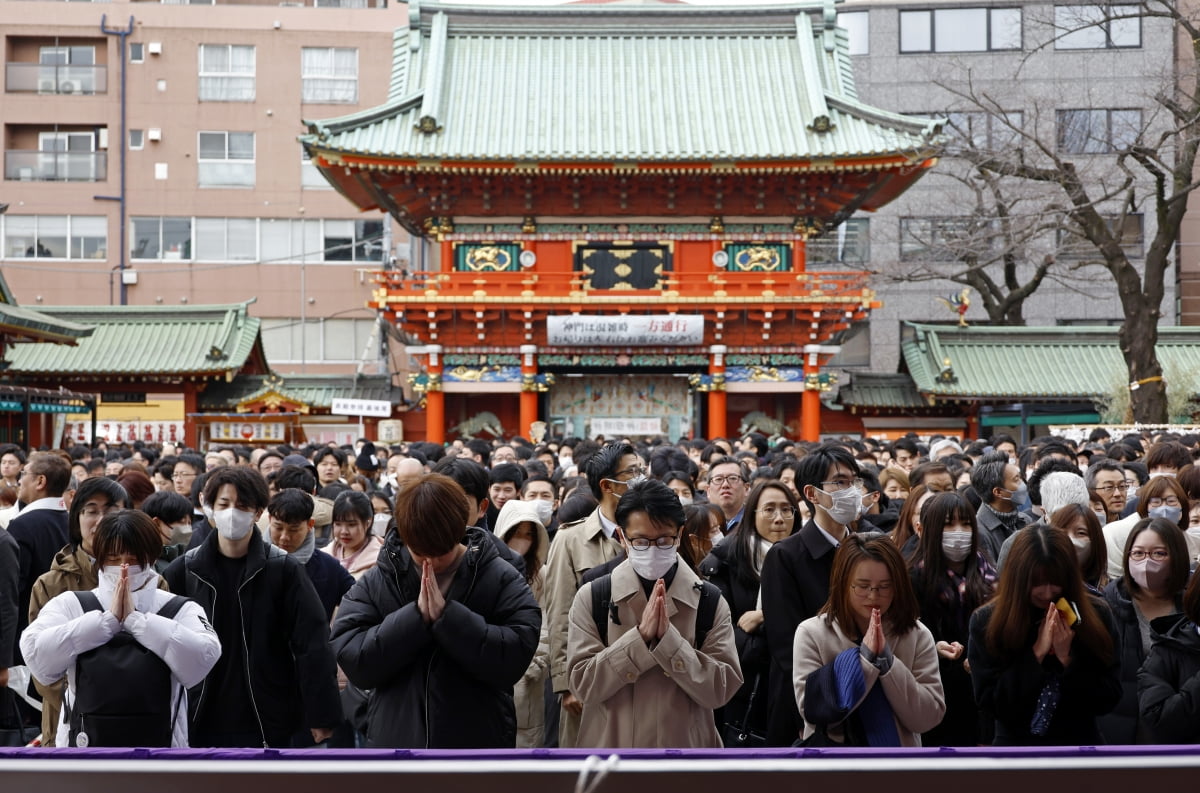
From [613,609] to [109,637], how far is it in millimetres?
1680

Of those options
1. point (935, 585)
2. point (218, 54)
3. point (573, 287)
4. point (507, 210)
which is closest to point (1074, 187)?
point (573, 287)

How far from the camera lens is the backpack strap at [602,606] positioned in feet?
13.6

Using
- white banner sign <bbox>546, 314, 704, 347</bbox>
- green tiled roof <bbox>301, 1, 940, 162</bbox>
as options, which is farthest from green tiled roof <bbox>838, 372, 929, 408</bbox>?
green tiled roof <bbox>301, 1, 940, 162</bbox>

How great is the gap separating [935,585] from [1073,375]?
21316 mm

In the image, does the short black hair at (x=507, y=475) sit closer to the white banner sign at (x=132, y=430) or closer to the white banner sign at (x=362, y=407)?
the white banner sign at (x=362, y=407)

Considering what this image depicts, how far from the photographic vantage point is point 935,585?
4902 mm

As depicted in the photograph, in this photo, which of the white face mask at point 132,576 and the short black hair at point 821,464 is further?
the short black hair at point 821,464

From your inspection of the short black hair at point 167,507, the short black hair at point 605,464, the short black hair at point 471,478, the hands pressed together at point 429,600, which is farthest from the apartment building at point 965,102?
the hands pressed together at point 429,600

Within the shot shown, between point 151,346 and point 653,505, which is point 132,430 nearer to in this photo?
point 151,346

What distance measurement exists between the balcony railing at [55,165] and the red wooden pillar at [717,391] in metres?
19.1

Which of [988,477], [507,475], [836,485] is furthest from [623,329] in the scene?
[836,485]

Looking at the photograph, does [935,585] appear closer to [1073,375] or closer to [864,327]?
[1073,375]

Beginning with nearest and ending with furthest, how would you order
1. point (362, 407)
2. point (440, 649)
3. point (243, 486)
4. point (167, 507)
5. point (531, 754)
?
1. point (531, 754)
2. point (440, 649)
3. point (243, 486)
4. point (167, 507)
5. point (362, 407)

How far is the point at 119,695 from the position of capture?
404cm
